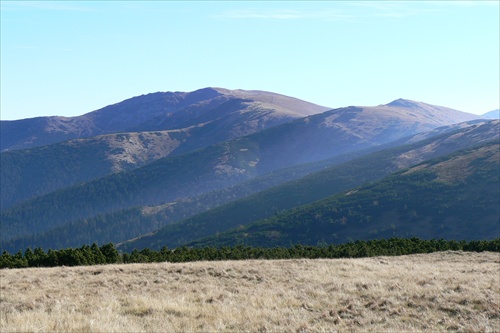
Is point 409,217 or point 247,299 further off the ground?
point 247,299

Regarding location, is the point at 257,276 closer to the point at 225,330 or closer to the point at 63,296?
the point at 63,296

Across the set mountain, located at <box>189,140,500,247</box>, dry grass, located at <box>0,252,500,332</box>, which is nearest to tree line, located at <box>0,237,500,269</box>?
dry grass, located at <box>0,252,500,332</box>

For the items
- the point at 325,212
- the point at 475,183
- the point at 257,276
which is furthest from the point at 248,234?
the point at 257,276

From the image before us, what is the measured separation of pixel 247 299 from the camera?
18.6 m

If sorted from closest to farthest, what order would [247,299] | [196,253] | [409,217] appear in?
[247,299] → [196,253] → [409,217]

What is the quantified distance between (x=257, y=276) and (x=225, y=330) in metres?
11.9

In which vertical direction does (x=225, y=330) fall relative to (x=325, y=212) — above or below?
above

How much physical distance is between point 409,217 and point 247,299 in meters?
169

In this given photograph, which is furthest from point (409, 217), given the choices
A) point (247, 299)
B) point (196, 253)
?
point (247, 299)

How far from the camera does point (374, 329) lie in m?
14.2

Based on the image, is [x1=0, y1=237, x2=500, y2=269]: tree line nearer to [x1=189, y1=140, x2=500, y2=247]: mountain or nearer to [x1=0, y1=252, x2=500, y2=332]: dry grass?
[x1=0, y1=252, x2=500, y2=332]: dry grass

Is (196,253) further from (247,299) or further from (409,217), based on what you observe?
(409,217)

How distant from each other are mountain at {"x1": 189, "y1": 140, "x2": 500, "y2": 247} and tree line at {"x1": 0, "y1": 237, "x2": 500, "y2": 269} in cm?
11160

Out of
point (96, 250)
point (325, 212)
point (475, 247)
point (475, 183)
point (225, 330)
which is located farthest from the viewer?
point (325, 212)
